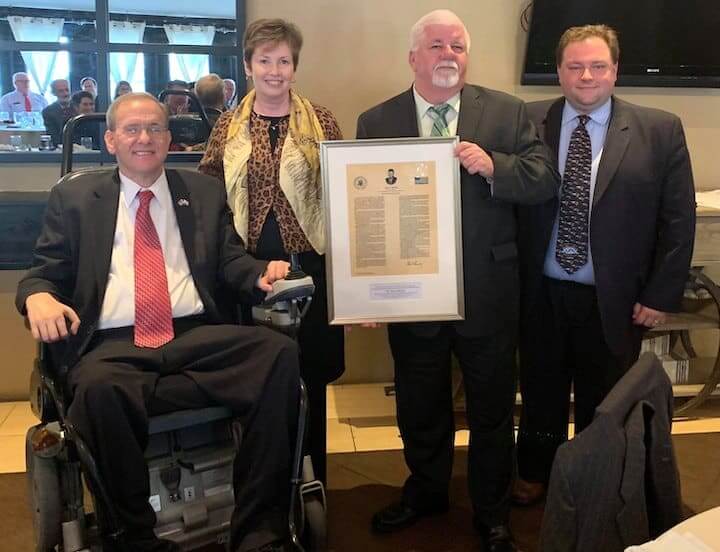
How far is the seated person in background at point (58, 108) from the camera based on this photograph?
3109 millimetres

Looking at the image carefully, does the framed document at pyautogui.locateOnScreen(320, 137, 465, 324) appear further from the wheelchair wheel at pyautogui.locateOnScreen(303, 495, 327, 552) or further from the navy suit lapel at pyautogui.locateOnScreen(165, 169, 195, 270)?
the wheelchair wheel at pyautogui.locateOnScreen(303, 495, 327, 552)

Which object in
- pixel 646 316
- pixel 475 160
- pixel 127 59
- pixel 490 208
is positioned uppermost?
pixel 127 59

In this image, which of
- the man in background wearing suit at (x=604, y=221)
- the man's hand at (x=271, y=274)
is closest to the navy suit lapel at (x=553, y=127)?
the man in background wearing suit at (x=604, y=221)

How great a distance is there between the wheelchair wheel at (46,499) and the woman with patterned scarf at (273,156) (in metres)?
0.81

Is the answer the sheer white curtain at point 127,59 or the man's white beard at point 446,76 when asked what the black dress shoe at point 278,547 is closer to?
the man's white beard at point 446,76

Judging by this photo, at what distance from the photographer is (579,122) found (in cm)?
230

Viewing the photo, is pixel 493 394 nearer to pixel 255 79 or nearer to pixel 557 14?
pixel 255 79

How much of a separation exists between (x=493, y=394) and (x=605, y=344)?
0.40 m

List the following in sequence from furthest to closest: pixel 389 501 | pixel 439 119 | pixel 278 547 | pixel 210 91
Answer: pixel 210 91 < pixel 389 501 < pixel 439 119 < pixel 278 547

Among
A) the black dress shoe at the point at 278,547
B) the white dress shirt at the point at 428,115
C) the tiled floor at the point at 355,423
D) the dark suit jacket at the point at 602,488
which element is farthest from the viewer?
the tiled floor at the point at 355,423

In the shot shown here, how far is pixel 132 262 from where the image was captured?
82.4 inches

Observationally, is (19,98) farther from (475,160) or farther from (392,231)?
(475,160)

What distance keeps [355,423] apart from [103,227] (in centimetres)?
155

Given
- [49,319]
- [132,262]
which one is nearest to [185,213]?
[132,262]
